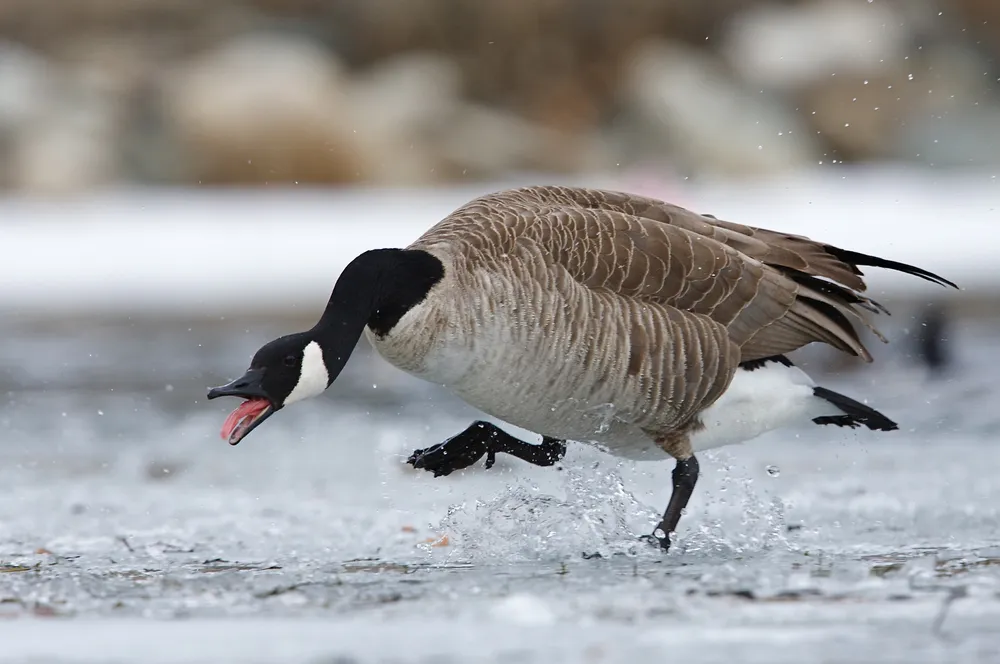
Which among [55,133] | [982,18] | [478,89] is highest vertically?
[982,18]

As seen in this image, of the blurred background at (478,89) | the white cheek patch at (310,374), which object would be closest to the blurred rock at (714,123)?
the blurred background at (478,89)

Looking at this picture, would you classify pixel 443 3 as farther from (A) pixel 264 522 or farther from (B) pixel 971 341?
(A) pixel 264 522

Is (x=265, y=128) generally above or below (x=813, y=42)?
below

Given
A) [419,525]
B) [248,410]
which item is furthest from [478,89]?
[248,410]

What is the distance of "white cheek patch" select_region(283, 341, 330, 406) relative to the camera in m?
4.04

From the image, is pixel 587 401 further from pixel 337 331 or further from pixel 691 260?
pixel 337 331

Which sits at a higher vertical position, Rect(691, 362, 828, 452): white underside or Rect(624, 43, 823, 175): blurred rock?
Rect(624, 43, 823, 175): blurred rock

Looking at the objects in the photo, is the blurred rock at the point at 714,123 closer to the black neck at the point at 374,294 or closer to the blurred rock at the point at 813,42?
the blurred rock at the point at 813,42

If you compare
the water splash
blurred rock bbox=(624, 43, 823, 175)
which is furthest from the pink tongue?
blurred rock bbox=(624, 43, 823, 175)

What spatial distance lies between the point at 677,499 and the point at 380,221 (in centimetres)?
1205

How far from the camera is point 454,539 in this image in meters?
4.64

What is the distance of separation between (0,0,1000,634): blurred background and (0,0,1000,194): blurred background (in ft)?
0.18

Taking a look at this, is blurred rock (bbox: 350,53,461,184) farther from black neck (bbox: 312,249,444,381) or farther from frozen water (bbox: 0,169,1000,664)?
black neck (bbox: 312,249,444,381)

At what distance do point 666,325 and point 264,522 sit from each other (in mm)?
1707
